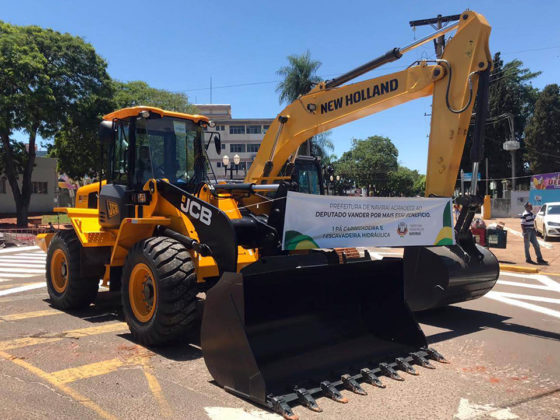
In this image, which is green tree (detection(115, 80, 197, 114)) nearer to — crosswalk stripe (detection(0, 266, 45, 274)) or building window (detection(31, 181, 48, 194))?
building window (detection(31, 181, 48, 194))

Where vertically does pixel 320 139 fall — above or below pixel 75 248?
above

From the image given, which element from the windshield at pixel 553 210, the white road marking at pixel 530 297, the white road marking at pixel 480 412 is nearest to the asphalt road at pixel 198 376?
the white road marking at pixel 480 412

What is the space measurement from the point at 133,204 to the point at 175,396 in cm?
319

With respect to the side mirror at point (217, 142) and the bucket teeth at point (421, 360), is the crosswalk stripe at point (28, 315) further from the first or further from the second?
the bucket teeth at point (421, 360)

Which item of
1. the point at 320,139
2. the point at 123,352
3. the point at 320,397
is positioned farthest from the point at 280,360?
the point at 320,139

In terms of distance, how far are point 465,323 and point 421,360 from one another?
234 centimetres

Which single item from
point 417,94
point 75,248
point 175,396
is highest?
point 417,94

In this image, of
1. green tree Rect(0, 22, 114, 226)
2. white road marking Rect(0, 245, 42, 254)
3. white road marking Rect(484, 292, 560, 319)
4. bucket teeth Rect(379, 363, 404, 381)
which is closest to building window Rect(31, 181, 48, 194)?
green tree Rect(0, 22, 114, 226)

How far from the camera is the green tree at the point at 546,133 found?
4844 cm

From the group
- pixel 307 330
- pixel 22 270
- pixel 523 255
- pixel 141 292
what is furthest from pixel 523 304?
pixel 22 270

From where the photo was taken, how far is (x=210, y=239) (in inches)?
210

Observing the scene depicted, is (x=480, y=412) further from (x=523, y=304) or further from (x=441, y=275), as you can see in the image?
(x=523, y=304)

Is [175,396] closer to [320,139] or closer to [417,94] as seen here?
[417,94]

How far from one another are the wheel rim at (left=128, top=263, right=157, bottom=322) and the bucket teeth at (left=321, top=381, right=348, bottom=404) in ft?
7.75
